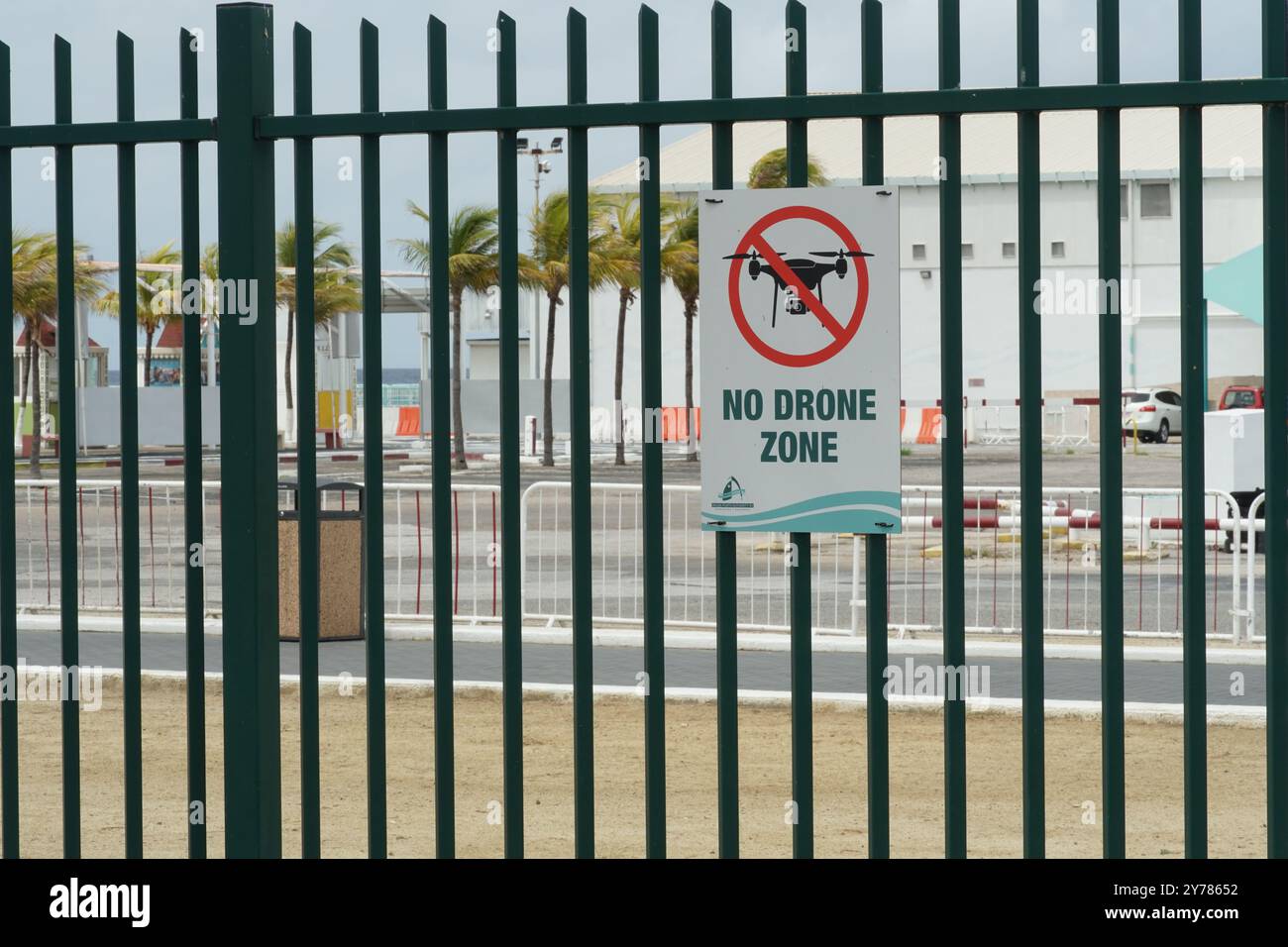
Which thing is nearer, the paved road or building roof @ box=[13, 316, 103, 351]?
the paved road

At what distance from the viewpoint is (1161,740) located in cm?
846

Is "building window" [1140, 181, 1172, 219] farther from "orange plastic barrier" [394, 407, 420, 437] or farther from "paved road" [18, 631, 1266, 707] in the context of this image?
"paved road" [18, 631, 1266, 707]

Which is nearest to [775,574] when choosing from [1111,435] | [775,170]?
[1111,435]

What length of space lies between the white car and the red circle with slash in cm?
4111

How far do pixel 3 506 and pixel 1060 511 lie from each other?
1742 centimetres

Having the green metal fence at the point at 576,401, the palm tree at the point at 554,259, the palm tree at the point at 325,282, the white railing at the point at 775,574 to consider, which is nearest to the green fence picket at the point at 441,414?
the green metal fence at the point at 576,401

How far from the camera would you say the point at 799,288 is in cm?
398

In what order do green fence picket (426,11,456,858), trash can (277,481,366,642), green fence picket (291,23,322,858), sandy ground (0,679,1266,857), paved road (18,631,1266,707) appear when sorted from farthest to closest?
trash can (277,481,366,642), paved road (18,631,1266,707), sandy ground (0,679,1266,857), green fence picket (291,23,322,858), green fence picket (426,11,456,858)

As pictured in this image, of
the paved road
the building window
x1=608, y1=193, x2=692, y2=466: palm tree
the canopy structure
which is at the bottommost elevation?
the paved road

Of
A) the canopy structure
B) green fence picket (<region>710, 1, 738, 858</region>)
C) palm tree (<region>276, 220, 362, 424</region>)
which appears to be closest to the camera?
green fence picket (<region>710, 1, 738, 858</region>)

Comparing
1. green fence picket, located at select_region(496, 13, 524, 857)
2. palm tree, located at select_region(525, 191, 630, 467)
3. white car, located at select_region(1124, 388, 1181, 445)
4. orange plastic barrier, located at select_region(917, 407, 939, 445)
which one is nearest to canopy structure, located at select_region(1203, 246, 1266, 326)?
green fence picket, located at select_region(496, 13, 524, 857)

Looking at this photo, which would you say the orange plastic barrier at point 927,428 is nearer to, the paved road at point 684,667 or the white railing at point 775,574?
the white railing at point 775,574

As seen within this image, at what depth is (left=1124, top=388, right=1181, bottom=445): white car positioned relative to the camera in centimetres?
4388

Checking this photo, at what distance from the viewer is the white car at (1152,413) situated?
144 feet
